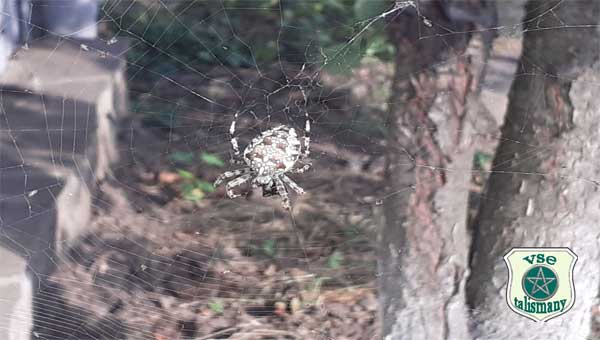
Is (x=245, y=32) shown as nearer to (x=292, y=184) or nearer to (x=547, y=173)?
(x=292, y=184)

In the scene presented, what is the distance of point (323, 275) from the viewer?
66.6 inches

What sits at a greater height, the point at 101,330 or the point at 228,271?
the point at 228,271

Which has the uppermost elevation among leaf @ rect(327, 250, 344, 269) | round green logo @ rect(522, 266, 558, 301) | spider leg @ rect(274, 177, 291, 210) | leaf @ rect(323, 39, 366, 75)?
leaf @ rect(323, 39, 366, 75)

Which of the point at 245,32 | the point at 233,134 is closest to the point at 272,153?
the point at 233,134

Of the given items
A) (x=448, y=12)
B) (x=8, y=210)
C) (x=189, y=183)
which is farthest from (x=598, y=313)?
(x=8, y=210)

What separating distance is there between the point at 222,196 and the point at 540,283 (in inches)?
39.2

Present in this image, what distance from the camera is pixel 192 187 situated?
179 centimetres

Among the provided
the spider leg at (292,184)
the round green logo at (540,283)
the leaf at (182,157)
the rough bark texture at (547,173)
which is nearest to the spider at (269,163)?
the spider leg at (292,184)

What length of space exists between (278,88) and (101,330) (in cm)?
93

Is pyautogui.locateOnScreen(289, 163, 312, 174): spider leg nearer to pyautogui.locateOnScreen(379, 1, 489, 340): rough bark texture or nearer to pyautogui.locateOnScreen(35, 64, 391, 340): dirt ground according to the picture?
pyautogui.locateOnScreen(35, 64, 391, 340): dirt ground

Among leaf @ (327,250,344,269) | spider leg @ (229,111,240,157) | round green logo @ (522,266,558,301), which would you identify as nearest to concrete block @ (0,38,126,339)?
spider leg @ (229,111,240,157)

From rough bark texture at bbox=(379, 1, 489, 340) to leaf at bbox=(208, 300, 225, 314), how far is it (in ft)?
1.69

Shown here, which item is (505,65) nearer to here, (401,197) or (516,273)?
(401,197)

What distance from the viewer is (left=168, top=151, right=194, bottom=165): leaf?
1.76 m
